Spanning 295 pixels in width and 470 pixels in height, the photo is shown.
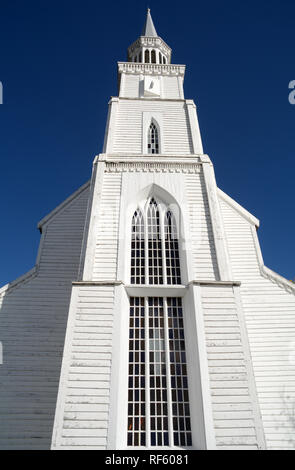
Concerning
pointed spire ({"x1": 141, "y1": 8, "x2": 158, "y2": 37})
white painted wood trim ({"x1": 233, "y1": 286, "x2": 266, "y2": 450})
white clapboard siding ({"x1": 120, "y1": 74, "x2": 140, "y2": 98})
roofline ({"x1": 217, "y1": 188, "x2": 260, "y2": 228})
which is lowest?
white painted wood trim ({"x1": 233, "y1": 286, "x2": 266, "y2": 450})

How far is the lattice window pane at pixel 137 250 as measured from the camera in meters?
10.9

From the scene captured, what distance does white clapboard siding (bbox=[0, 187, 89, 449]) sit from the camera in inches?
383

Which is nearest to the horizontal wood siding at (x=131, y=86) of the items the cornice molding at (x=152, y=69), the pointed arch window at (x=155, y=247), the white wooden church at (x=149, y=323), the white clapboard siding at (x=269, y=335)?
the cornice molding at (x=152, y=69)

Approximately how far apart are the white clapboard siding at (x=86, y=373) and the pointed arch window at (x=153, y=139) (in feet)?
28.0

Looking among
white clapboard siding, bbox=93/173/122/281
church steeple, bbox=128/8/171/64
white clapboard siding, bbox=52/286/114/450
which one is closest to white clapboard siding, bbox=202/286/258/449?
white clapboard siding, bbox=52/286/114/450

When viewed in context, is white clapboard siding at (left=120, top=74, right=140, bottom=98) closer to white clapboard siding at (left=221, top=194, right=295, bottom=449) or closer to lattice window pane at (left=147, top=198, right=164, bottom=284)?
lattice window pane at (left=147, top=198, right=164, bottom=284)

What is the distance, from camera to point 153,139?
1595cm

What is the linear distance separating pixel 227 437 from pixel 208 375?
4.95 feet

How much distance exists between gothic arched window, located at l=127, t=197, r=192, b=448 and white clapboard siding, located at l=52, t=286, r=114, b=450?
1.10 m

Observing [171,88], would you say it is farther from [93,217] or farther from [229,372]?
[229,372]

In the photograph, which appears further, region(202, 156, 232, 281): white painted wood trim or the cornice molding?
the cornice molding

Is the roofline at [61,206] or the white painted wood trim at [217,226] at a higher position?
the roofline at [61,206]

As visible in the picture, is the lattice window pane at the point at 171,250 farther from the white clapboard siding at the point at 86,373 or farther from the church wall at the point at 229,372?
the white clapboard siding at the point at 86,373

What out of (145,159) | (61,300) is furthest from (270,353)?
(145,159)
